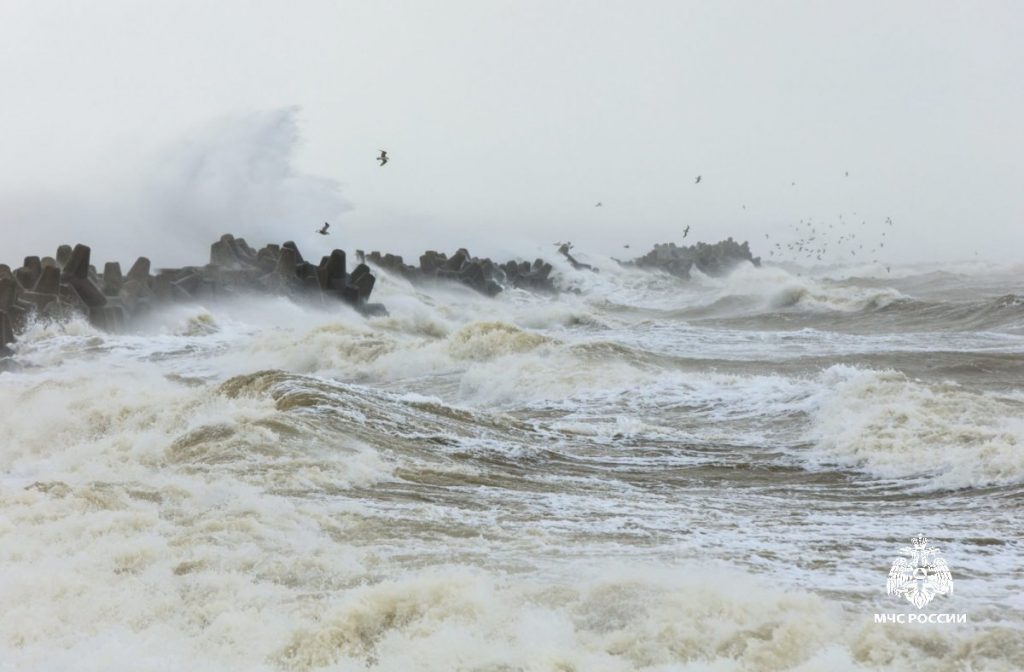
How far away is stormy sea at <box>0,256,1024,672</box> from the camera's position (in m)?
4.31

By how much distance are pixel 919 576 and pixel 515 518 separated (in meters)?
2.71

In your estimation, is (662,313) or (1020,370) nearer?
(1020,370)

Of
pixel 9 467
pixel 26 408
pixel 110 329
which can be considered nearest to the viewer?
pixel 9 467

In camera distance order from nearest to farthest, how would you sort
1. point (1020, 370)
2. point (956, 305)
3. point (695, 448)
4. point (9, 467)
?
point (9, 467) < point (695, 448) < point (1020, 370) < point (956, 305)

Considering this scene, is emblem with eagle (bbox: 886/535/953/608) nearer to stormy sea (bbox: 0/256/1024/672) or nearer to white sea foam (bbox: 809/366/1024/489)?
stormy sea (bbox: 0/256/1024/672)

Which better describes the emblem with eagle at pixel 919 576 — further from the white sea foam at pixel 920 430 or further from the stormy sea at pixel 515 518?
the white sea foam at pixel 920 430

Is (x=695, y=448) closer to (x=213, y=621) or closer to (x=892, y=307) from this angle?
(x=213, y=621)

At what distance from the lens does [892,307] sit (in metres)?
27.4

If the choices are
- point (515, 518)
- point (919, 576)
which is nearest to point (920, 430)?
point (919, 576)

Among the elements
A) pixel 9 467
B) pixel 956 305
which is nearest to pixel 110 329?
pixel 9 467

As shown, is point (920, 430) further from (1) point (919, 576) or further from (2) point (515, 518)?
(2) point (515, 518)

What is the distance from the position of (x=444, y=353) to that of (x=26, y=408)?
7.47m

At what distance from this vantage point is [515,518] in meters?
6.67

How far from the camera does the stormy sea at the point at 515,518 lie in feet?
14.1
